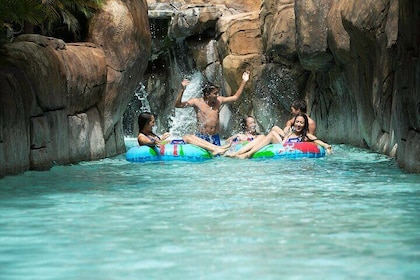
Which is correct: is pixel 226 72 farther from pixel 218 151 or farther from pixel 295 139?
pixel 295 139

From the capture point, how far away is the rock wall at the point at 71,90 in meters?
10.2

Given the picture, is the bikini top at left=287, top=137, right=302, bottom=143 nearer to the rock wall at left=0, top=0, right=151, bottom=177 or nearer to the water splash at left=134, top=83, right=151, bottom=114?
the rock wall at left=0, top=0, right=151, bottom=177

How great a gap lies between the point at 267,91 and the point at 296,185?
39.5 feet

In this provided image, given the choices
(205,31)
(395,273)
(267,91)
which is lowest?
(395,273)

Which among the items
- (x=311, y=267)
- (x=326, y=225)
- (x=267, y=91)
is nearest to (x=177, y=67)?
(x=267, y=91)

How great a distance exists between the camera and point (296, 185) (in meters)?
9.14

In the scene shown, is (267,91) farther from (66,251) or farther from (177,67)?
(66,251)

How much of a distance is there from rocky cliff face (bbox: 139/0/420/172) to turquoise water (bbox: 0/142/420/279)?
1.67m

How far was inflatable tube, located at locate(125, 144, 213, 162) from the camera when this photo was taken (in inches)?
515

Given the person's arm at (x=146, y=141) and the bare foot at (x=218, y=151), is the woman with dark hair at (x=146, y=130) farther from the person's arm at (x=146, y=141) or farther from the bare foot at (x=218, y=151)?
the bare foot at (x=218, y=151)

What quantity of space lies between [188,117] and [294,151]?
11433mm

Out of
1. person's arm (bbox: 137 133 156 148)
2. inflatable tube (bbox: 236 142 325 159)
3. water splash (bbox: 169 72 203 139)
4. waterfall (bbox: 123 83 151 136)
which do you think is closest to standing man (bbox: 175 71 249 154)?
person's arm (bbox: 137 133 156 148)

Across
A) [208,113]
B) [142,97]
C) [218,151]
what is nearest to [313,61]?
[208,113]

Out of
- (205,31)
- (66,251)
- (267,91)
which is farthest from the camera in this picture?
(205,31)
